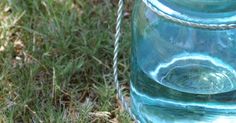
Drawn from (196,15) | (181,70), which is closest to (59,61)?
(181,70)

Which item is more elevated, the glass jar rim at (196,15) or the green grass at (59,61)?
the glass jar rim at (196,15)

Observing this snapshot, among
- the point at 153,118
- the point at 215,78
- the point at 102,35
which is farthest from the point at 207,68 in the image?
the point at 102,35

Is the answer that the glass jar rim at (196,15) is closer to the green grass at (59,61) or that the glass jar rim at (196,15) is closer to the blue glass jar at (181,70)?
the blue glass jar at (181,70)

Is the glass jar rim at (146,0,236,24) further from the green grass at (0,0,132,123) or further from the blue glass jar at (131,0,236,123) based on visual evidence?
the green grass at (0,0,132,123)

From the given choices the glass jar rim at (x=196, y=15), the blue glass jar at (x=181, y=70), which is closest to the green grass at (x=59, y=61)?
the blue glass jar at (x=181, y=70)

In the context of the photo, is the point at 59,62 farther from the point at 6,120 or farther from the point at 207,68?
the point at 207,68

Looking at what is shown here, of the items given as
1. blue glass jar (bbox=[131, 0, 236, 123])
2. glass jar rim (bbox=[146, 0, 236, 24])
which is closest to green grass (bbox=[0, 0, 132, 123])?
blue glass jar (bbox=[131, 0, 236, 123])
